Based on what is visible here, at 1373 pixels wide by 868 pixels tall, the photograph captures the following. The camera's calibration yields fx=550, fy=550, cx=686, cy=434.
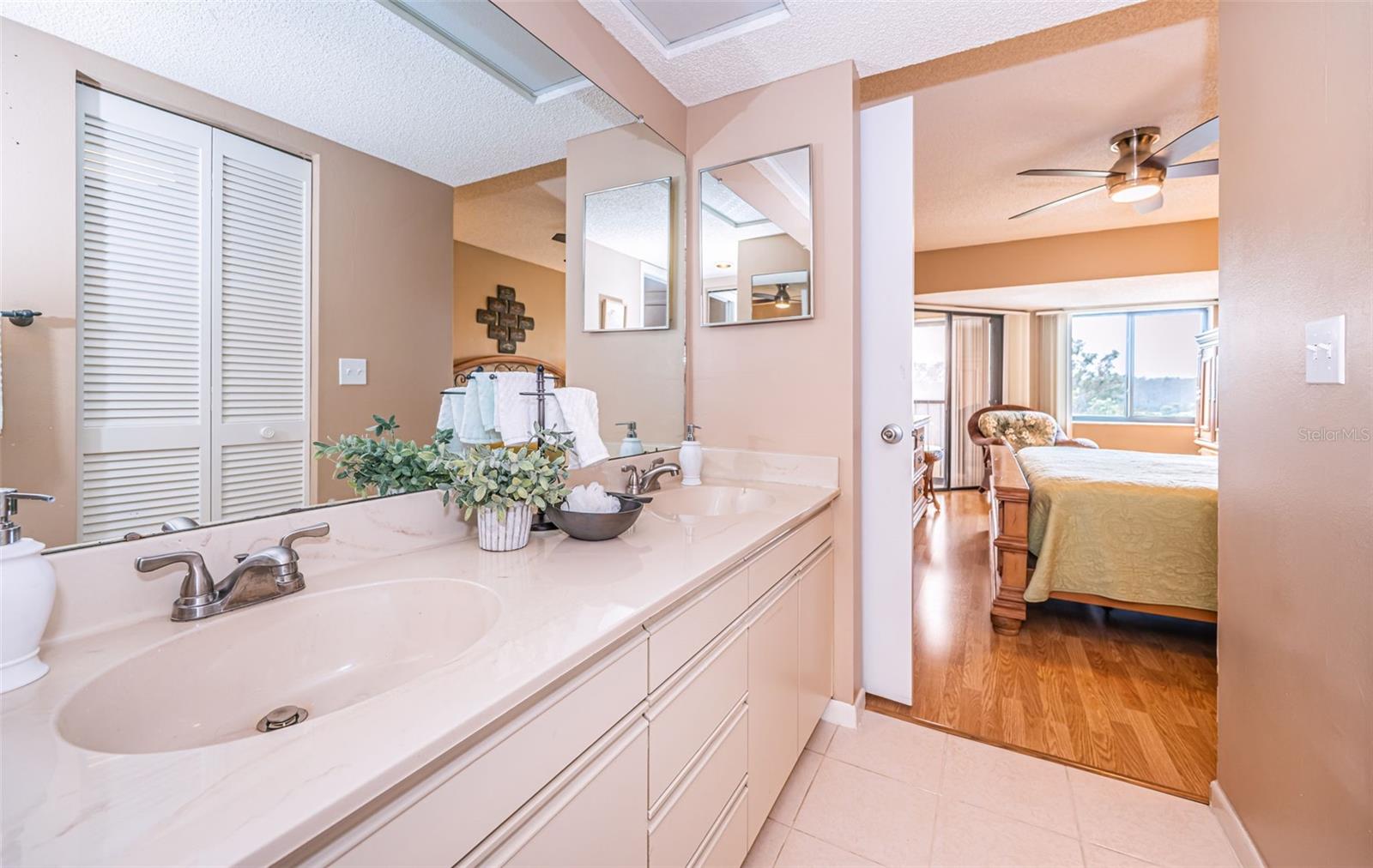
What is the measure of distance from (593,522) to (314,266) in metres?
0.71

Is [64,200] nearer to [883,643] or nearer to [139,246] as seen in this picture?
[139,246]

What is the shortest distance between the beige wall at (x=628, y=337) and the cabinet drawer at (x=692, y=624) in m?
0.80

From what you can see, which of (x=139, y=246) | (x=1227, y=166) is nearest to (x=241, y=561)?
(x=139, y=246)

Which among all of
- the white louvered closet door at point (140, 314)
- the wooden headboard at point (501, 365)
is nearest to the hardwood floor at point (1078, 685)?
the wooden headboard at point (501, 365)

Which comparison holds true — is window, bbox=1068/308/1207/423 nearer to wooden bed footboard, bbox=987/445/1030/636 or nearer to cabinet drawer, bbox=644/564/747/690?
wooden bed footboard, bbox=987/445/1030/636

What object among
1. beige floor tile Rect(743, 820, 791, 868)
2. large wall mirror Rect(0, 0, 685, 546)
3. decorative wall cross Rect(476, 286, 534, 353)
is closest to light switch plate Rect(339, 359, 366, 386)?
large wall mirror Rect(0, 0, 685, 546)

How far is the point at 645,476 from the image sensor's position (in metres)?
1.84

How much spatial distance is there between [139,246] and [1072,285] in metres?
5.75

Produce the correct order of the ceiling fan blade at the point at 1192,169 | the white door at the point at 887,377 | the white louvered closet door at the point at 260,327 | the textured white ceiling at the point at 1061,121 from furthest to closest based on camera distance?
1. the ceiling fan blade at the point at 1192,169
2. the textured white ceiling at the point at 1061,121
3. the white door at the point at 887,377
4. the white louvered closet door at the point at 260,327

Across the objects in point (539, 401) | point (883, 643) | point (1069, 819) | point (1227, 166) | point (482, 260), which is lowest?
point (1069, 819)

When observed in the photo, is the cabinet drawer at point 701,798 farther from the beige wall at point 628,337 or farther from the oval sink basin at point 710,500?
the beige wall at point 628,337

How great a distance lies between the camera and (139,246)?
78cm

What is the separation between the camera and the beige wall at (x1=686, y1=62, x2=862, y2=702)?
6.15 ft

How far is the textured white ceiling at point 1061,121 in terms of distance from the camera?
85.7 inches
